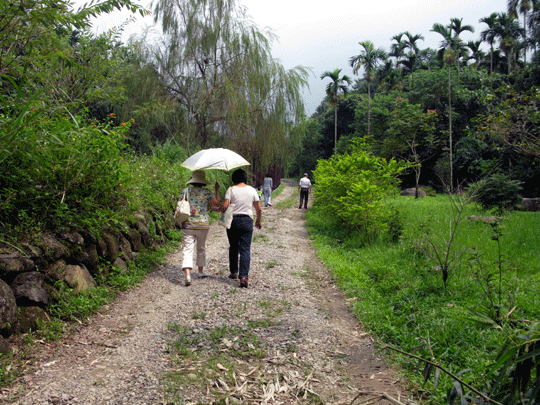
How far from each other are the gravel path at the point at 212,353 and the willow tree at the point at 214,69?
36.0 feet

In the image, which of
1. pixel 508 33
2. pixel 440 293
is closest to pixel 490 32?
pixel 508 33

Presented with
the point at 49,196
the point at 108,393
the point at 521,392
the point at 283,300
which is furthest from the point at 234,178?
the point at 521,392

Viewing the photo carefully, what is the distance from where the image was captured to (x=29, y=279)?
395cm

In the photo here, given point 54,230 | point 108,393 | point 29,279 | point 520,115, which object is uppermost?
point 520,115

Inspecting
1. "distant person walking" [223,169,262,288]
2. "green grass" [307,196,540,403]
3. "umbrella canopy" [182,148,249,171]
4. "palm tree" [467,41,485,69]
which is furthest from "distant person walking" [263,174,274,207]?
"palm tree" [467,41,485,69]

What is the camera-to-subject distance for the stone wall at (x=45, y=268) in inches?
144

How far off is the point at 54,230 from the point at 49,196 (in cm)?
43

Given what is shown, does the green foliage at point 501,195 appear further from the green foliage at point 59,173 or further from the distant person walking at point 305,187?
the green foliage at point 59,173

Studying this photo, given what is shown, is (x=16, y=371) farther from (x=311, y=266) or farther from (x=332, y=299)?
(x=311, y=266)

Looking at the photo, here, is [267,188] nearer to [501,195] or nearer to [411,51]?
[501,195]

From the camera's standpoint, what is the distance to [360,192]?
9.92 meters

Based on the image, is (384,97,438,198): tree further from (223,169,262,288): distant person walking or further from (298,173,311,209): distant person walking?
(223,169,262,288): distant person walking

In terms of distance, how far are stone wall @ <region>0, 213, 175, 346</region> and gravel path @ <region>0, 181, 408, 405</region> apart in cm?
41

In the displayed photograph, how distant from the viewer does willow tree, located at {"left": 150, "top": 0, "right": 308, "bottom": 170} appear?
1570 cm
